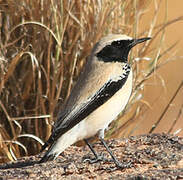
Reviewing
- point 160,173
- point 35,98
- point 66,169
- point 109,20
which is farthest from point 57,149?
point 109,20

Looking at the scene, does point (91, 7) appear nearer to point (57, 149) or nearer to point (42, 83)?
point (42, 83)

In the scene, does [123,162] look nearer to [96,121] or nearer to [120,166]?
[120,166]

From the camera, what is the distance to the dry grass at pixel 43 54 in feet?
24.5

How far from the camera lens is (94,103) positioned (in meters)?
6.25

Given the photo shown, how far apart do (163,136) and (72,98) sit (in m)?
1.31

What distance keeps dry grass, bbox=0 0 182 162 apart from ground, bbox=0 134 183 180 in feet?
2.57

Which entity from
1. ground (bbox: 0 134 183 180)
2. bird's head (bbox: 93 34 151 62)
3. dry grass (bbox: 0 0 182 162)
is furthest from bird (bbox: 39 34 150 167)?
dry grass (bbox: 0 0 182 162)

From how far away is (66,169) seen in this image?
5902 millimetres

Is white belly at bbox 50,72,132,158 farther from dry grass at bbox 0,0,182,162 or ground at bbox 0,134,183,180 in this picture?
dry grass at bbox 0,0,182,162

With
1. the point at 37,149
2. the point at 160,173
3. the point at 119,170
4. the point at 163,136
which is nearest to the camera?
the point at 160,173

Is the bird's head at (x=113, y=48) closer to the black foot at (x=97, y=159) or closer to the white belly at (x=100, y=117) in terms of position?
the white belly at (x=100, y=117)

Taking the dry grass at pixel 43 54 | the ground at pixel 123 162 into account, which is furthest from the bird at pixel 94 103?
the dry grass at pixel 43 54

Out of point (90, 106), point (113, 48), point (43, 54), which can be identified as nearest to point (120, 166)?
point (90, 106)

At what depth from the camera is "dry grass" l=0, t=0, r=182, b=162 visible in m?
7.48
